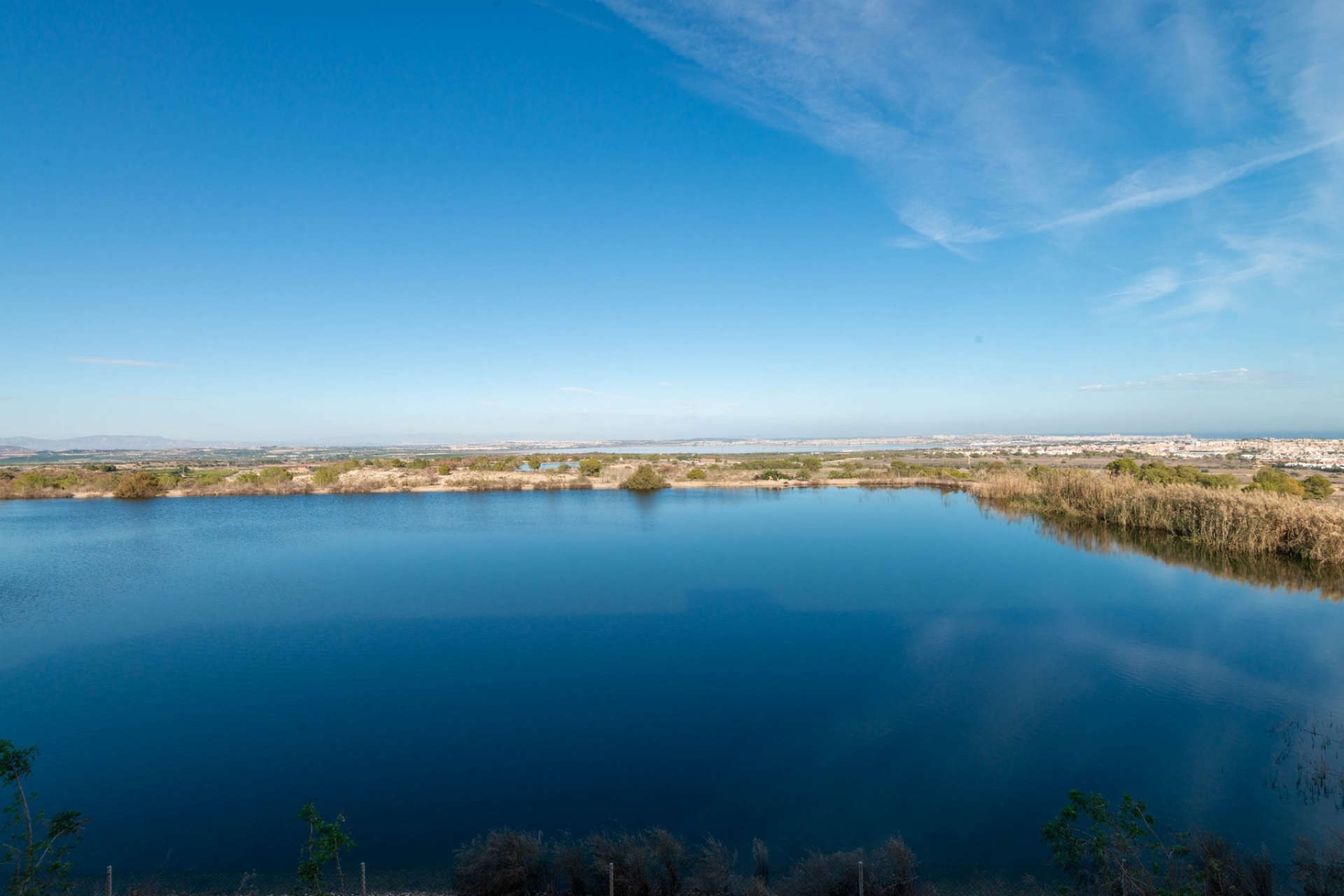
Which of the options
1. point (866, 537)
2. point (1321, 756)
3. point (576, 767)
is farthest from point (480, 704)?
point (866, 537)

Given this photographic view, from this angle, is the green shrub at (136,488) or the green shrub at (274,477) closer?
the green shrub at (136,488)

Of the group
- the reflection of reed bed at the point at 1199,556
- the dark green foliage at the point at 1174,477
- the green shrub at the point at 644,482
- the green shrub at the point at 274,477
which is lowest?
the reflection of reed bed at the point at 1199,556

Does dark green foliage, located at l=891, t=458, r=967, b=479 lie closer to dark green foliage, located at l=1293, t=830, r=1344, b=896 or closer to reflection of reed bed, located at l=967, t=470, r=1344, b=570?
reflection of reed bed, located at l=967, t=470, r=1344, b=570

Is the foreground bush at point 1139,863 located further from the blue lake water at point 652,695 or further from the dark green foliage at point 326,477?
the dark green foliage at point 326,477

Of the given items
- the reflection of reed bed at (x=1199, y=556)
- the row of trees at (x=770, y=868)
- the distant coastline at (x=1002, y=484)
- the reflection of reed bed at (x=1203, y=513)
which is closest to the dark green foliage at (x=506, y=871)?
the row of trees at (x=770, y=868)

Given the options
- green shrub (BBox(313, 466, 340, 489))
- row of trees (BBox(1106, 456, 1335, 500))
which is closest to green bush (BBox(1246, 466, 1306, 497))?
row of trees (BBox(1106, 456, 1335, 500))

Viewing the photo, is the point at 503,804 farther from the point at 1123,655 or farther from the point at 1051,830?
the point at 1123,655

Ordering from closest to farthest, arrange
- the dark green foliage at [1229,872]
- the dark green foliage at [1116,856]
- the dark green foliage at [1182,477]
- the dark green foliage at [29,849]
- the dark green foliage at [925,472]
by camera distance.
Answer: the dark green foliage at [29,849], the dark green foliage at [1116,856], the dark green foliage at [1229,872], the dark green foliage at [1182,477], the dark green foliage at [925,472]

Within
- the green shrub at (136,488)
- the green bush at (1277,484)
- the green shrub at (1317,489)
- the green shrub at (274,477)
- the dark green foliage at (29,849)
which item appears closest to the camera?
the dark green foliage at (29,849)

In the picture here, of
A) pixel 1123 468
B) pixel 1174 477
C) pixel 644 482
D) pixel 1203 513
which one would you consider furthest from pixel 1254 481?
pixel 644 482
